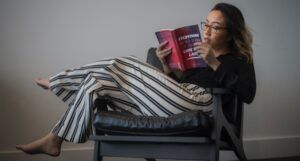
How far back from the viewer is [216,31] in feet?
6.20

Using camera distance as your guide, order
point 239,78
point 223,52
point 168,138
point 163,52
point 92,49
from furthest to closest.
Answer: point 92,49, point 223,52, point 163,52, point 239,78, point 168,138

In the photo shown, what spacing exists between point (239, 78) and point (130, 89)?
0.46m

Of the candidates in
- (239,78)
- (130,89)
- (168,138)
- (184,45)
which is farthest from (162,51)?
(168,138)

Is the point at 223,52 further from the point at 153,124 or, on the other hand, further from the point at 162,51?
the point at 153,124

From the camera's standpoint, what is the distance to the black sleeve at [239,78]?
161 cm

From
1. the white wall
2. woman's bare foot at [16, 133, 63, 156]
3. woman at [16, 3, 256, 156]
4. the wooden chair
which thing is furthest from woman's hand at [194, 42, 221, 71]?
the white wall

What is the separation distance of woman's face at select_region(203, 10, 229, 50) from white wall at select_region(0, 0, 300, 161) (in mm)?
828

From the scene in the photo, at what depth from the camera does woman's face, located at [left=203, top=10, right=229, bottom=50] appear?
6.19 ft

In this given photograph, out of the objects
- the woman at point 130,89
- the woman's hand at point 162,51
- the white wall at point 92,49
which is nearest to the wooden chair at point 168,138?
the woman at point 130,89

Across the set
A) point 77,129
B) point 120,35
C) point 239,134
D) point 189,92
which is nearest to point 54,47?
point 120,35

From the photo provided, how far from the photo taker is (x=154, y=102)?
1.64 meters

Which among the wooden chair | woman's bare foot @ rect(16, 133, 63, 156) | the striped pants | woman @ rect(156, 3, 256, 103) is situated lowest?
woman's bare foot @ rect(16, 133, 63, 156)

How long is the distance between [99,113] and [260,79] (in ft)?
5.81

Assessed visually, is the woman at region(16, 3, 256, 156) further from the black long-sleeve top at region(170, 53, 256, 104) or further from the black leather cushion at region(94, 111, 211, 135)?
the black leather cushion at region(94, 111, 211, 135)
